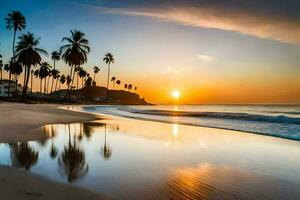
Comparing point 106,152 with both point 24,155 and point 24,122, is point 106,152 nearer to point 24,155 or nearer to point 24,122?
point 24,155

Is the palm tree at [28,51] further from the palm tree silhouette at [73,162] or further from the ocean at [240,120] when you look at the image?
the palm tree silhouette at [73,162]

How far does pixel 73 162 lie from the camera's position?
9.12m

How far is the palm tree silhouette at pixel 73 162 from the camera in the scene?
25.2 feet

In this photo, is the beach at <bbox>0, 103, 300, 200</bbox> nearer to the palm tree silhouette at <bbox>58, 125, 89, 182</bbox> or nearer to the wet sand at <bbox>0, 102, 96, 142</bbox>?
the palm tree silhouette at <bbox>58, 125, 89, 182</bbox>

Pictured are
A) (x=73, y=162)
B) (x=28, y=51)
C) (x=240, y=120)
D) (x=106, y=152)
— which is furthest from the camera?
(x=28, y=51)

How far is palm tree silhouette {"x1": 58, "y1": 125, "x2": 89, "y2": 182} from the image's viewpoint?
7.69 m

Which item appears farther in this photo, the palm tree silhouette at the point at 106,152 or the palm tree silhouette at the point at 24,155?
the palm tree silhouette at the point at 106,152

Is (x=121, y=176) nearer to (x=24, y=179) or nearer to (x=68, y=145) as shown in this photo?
(x=24, y=179)

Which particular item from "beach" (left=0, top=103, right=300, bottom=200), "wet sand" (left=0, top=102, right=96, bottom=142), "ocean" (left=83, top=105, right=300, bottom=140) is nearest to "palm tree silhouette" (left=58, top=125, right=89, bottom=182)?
"beach" (left=0, top=103, right=300, bottom=200)

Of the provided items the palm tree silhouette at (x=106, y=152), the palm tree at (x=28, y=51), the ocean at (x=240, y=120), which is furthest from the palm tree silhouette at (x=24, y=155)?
the palm tree at (x=28, y=51)

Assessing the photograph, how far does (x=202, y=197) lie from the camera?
6.25 metres

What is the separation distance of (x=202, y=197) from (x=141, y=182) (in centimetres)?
164

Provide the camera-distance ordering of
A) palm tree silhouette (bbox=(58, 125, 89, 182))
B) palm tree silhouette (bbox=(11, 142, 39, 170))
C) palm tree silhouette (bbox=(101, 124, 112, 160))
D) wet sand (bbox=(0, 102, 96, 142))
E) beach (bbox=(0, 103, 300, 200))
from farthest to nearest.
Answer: wet sand (bbox=(0, 102, 96, 142)) → palm tree silhouette (bbox=(101, 124, 112, 160)) → palm tree silhouette (bbox=(11, 142, 39, 170)) → palm tree silhouette (bbox=(58, 125, 89, 182)) → beach (bbox=(0, 103, 300, 200))

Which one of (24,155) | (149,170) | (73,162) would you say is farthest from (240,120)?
(24,155)
